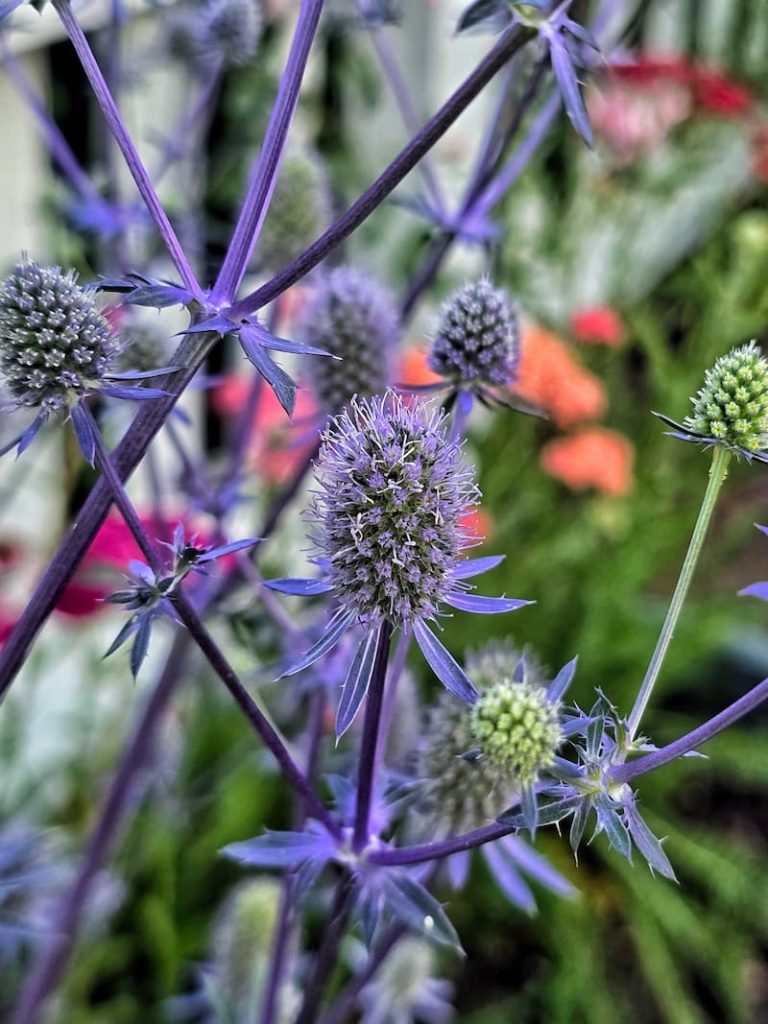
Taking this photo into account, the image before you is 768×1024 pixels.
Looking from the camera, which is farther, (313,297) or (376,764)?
(313,297)

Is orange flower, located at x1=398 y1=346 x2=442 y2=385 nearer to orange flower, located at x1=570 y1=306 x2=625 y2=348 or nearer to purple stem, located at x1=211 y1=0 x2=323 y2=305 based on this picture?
orange flower, located at x1=570 y1=306 x2=625 y2=348

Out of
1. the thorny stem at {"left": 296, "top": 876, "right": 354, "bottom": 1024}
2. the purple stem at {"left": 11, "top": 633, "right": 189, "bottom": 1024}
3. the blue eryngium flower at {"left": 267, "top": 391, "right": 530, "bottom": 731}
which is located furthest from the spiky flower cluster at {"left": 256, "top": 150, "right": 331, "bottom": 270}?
the thorny stem at {"left": 296, "top": 876, "right": 354, "bottom": 1024}

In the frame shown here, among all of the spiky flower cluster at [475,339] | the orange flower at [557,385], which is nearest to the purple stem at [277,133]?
the spiky flower cluster at [475,339]

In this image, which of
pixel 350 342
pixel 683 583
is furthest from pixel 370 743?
pixel 350 342

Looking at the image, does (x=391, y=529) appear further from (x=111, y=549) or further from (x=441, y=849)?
(x=111, y=549)

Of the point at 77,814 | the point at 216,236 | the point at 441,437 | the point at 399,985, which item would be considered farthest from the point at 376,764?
the point at 77,814

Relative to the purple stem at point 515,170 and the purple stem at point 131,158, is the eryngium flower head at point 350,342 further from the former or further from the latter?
the purple stem at point 131,158

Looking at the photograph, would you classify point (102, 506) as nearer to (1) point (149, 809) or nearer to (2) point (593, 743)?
(2) point (593, 743)
